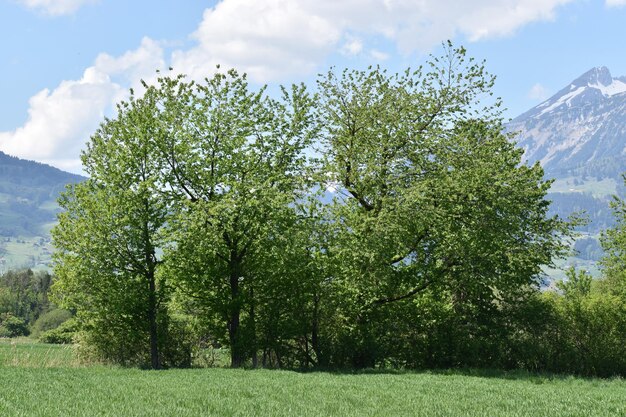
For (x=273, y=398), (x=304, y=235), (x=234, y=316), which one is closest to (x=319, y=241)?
(x=304, y=235)

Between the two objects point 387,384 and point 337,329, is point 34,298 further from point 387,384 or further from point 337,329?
point 387,384

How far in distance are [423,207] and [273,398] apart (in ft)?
55.2

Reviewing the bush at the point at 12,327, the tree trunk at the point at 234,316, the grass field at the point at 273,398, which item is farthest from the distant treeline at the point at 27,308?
the grass field at the point at 273,398

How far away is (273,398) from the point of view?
1543 cm

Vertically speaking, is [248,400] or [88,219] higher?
[88,219]

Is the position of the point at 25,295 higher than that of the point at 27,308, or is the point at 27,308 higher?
the point at 25,295

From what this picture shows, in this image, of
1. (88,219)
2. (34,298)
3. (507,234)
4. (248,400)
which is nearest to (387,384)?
(248,400)

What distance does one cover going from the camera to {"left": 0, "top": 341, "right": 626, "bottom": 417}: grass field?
12.9 m

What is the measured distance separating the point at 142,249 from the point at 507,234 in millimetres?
20393

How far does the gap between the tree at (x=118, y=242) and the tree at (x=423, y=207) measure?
9953mm

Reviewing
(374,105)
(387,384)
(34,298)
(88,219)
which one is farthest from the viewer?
(34,298)

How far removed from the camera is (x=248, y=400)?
14672 millimetres

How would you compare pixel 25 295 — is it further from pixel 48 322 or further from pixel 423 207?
pixel 423 207

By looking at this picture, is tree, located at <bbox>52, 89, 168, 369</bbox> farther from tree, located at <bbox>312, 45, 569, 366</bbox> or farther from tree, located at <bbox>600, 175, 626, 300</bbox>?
tree, located at <bbox>600, 175, 626, 300</bbox>
